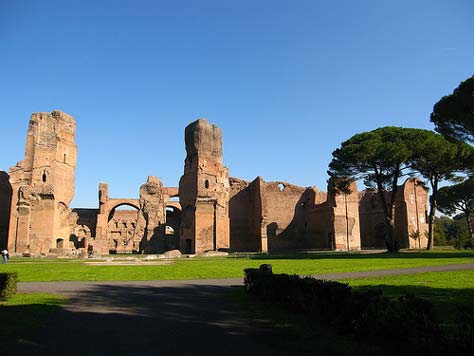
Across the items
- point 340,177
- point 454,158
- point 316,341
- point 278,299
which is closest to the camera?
point 316,341

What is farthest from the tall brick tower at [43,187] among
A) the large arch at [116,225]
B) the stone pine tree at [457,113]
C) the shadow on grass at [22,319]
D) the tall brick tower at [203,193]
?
the stone pine tree at [457,113]

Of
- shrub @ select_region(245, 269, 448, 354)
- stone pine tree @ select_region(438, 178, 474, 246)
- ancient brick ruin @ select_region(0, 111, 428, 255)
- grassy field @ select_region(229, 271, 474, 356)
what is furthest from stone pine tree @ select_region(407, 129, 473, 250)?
shrub @ select_region(245, 269, 448, 354)

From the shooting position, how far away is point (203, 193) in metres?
32.7

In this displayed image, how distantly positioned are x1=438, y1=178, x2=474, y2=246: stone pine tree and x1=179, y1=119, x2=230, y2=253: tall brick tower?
23.9 meters

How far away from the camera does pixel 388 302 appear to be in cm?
452

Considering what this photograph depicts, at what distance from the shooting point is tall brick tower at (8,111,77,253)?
3222 centimetres

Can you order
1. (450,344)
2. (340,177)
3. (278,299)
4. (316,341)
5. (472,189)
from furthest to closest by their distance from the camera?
(472,189) < (340,177) < (278,299) < (316,341) < (450,344)

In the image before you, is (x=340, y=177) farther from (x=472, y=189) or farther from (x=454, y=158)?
(x=472, y=189)

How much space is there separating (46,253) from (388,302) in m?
31.9

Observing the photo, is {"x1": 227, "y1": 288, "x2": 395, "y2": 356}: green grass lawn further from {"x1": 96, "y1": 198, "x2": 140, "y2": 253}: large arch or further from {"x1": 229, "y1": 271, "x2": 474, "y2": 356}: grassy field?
{"x1": 96, "y1": 198, "x2": 140, "y2": 253}: large arch

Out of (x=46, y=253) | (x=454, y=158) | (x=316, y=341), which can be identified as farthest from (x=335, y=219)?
(x=316, y=341)

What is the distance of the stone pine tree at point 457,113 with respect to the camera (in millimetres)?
18609

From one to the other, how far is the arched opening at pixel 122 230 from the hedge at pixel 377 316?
36327mm

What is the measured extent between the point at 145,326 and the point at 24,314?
7.39ft
